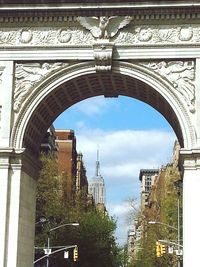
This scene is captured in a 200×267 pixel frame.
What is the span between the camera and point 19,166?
27.8 m

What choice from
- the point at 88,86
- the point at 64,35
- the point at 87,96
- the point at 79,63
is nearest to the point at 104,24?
the point at 64,35

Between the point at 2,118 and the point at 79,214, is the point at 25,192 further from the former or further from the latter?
the point at 79,214

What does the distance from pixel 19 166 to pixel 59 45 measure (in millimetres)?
5007

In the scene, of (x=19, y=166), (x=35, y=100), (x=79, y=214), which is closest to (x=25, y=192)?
(x=19, y=166)

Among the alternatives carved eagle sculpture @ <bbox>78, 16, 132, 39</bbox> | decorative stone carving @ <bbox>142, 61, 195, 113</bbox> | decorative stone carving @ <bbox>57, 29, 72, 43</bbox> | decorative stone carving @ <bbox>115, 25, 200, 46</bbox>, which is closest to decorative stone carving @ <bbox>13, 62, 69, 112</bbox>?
decorative stone carving @ <bbox>57, 29, 72, 43</bbox>

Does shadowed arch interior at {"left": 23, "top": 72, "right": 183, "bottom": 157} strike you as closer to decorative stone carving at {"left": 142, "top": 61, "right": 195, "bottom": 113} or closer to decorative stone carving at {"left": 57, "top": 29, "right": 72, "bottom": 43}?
decorative stone carving at {"left": 142, "top": 61, "right": 195, "bottom": 113}

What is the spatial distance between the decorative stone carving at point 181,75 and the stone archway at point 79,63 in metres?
0.04

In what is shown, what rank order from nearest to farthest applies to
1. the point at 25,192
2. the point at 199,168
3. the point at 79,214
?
the point at 199,168 < the point at 25,192 < the point at 79,214

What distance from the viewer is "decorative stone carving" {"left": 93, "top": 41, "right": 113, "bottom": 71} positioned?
91.5ft

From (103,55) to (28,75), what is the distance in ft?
10.2

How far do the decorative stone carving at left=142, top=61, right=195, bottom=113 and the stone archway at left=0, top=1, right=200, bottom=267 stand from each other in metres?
0.04

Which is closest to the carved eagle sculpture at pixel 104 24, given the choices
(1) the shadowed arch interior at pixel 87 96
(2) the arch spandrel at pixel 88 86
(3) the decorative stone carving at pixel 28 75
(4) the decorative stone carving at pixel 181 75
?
(2) the arch spandrel at pixel 88 86

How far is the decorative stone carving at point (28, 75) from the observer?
2820 cm

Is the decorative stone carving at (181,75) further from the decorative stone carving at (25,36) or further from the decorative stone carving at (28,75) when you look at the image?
the decorative stone carving at (25,36)
